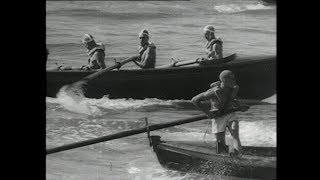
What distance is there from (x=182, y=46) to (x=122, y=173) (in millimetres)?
917

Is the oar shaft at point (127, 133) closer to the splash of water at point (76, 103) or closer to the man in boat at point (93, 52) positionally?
the splash of water at point (76, 103)

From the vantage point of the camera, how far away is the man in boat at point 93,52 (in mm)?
5164

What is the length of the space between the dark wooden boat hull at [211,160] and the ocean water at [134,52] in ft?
0.21

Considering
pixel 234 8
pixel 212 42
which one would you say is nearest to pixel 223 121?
pixel 212 42

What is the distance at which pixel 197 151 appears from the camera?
5.09 meters

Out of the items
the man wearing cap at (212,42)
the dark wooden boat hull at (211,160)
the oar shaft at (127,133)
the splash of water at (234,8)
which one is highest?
the splash of water at (234,8)

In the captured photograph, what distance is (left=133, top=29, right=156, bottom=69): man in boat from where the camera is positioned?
16.9 ft

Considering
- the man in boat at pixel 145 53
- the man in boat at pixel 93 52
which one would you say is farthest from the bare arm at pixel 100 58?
the man in boat at pixel 145 53

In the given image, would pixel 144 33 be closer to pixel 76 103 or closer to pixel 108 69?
pixel 108 69

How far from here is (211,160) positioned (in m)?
5.08

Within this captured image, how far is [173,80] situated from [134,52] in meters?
0.32
